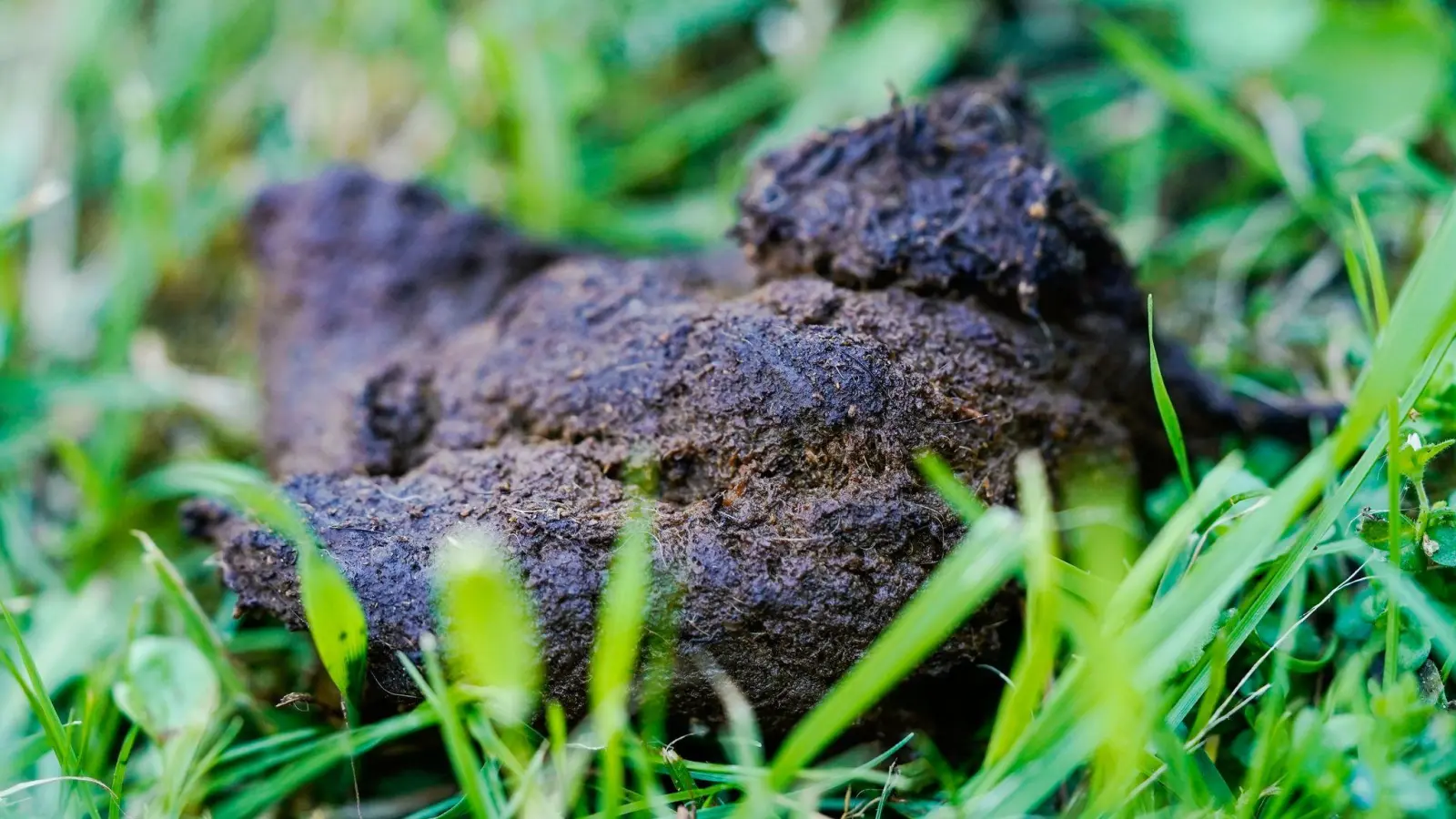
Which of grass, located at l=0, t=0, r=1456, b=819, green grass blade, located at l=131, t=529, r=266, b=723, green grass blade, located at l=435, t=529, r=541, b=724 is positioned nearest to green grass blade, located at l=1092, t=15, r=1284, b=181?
grass, located at l=0, t=0, r=1456, b=819

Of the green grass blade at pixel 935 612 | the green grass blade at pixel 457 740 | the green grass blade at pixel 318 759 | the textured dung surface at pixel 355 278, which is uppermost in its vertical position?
the textured dung surface at pixel 355 278

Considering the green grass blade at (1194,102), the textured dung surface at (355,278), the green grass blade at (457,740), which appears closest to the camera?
the green grass blade at (457,740)

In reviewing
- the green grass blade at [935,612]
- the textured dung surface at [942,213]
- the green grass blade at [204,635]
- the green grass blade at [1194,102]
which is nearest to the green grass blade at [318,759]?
the green grass blade at [204,635]

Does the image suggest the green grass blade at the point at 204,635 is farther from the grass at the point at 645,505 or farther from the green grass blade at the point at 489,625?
the green grass blade at the point at 489,625

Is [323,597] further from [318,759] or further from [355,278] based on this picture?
[355,278]

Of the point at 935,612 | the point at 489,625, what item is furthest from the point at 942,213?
the point at 489,625

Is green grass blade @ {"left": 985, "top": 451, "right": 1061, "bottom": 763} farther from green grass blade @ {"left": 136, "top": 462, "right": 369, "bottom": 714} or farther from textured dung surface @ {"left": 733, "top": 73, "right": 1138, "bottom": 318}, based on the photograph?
green grass blade @ {"left": 136, "top": 462, "right": 369, "bottom": 714}

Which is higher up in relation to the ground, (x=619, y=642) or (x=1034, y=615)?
(x=619, y=642)

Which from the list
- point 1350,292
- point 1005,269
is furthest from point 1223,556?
point 1350,292
